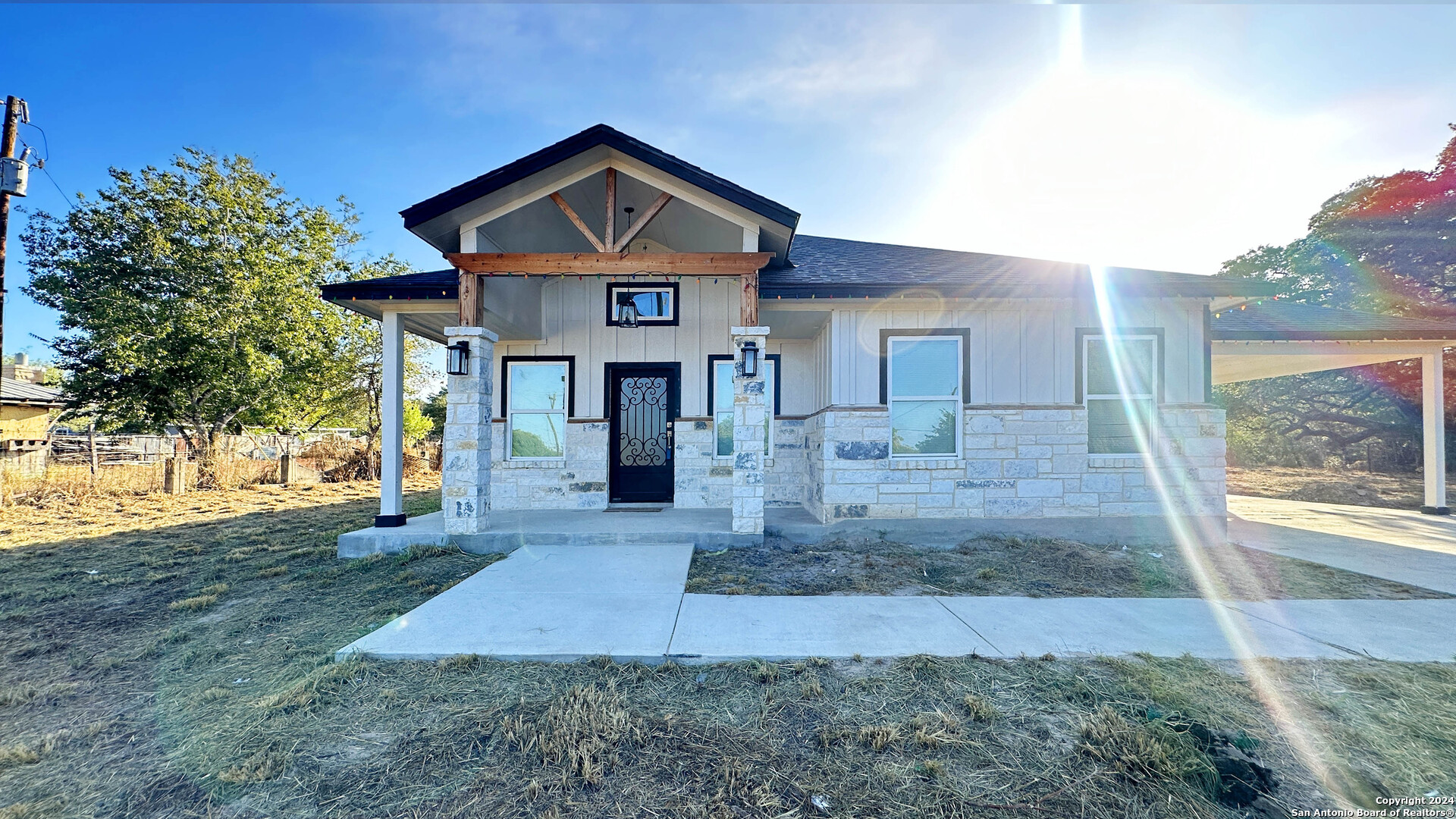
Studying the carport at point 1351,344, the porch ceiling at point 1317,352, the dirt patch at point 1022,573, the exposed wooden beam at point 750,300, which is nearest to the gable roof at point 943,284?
the exposed wooden beam at point 750,300

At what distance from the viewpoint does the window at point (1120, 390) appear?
6832mm

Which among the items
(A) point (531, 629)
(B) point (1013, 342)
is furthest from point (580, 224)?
(B) point (1013, 342)

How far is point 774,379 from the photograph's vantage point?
27.7ft

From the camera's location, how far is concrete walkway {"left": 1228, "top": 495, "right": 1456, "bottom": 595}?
17.3ft

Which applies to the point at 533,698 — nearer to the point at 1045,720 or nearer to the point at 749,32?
the point at 1045,720

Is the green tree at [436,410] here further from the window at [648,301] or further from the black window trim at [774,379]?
the black window trim at [774,379]

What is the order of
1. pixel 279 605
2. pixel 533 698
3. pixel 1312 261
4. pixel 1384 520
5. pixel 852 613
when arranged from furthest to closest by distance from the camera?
pixel 1312 261 < pixel 1384 520 < pixel 279 605 < pixel 852 613 < pixel 533 698

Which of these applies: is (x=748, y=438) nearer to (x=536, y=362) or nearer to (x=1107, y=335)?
(x=536, y=362)

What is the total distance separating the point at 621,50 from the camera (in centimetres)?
757

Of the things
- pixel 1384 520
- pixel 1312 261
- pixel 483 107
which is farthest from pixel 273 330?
pixel 1312 261

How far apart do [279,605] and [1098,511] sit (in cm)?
857

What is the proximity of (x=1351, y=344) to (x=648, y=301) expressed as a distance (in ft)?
34.6

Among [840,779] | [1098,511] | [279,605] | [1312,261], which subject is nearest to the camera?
[840,779]

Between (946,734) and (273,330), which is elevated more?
(273,330)
